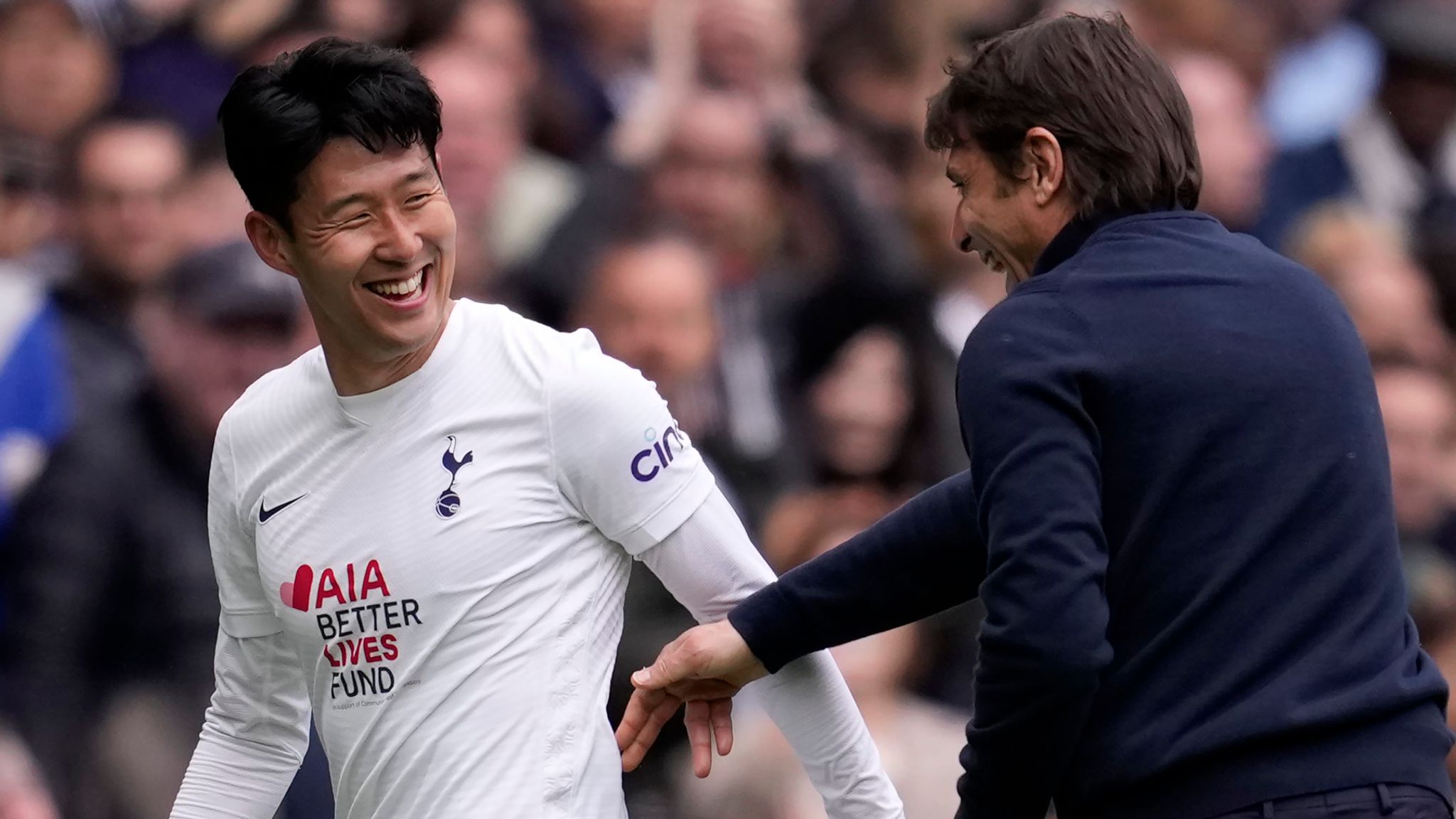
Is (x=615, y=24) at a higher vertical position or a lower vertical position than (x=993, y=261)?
higher

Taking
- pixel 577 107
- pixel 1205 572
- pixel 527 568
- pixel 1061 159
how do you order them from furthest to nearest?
pixel 577 107 → pixel 527 568 → pixel 1061 159 → pixel 1205 572

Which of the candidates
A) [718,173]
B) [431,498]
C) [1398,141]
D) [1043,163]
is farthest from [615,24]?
[1043,163]

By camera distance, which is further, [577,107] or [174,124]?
[577,107]

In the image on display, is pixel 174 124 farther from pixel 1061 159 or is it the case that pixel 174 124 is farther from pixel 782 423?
pixel 1061 159

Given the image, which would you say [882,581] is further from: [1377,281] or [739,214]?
[1377,281]

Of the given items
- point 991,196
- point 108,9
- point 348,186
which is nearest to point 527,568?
point 348,186

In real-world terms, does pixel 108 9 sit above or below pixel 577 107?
above

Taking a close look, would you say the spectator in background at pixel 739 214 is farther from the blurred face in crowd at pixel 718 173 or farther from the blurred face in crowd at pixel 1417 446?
the blurred face in crowd at pixel 1417 446

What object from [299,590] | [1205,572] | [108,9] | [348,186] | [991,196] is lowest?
[1205,572]

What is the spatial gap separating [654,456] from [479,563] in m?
0.28

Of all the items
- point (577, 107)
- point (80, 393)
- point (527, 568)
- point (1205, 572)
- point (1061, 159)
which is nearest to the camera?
point (1205, 572)

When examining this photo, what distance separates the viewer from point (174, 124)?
5.80 meters

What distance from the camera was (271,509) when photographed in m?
2.73

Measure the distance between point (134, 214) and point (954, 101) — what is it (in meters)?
3.94
